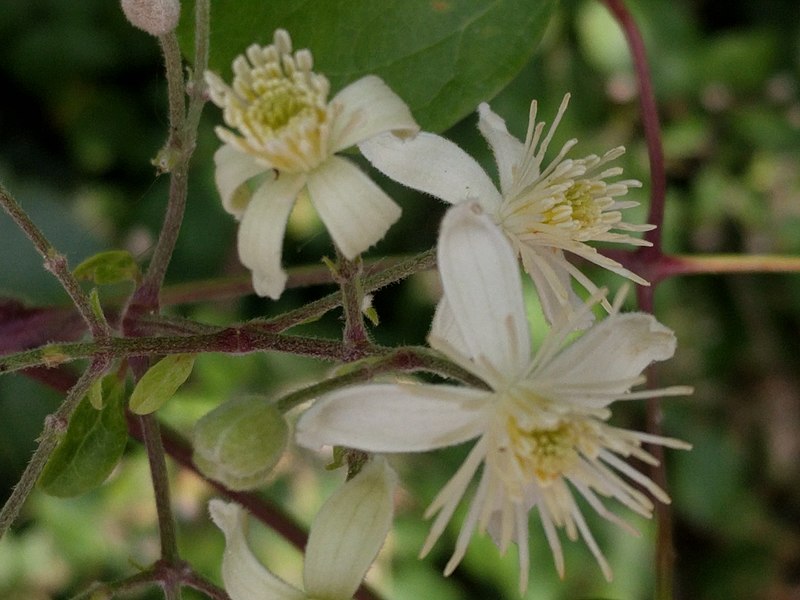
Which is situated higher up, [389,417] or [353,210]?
[353,210]

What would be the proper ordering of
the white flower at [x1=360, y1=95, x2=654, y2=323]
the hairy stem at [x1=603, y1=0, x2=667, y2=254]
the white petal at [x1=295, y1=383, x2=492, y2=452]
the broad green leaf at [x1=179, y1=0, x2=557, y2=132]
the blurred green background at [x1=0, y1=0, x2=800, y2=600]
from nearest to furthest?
1. the white petal at [x1=295, y1=383, x2=492, y2=452]
2. the white flower at [x1=360, y1=95, x2=654, y2=323]
3. the broad green leaf at [x1=179, y1=0, x2=557, y2=132]
4. the hairy stem at [x1=603, y1=0, x2=667, y2=254]
5. the blurred green background at [x1=0, y1=0, x2=800, y2=600]

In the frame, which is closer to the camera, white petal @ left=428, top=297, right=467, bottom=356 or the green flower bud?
the green flower bud

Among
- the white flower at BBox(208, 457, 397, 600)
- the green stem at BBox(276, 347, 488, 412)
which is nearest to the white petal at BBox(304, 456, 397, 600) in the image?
the white flower at BBox(208, 457, 397, 600)

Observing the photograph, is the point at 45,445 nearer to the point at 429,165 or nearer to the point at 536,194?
the point at 429,165

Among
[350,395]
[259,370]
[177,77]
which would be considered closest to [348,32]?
[177,77]

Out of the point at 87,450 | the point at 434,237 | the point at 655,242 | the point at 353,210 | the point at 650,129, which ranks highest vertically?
the point at 434,237

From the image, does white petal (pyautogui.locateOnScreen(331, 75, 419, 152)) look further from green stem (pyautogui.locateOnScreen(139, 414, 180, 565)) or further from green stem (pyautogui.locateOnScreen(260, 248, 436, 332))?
green stem (pyautogui.locateOnScreen(139, 414, 180, 565))

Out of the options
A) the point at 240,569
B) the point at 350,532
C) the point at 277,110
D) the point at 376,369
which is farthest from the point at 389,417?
the point at 277,110
